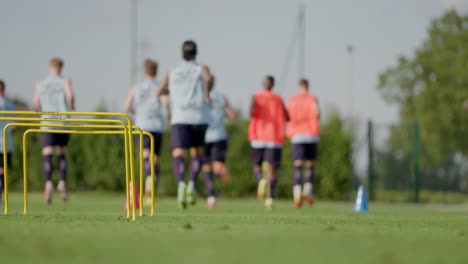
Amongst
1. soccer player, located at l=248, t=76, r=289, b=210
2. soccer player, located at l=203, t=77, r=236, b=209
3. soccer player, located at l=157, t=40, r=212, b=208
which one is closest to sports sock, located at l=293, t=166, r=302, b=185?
soccer player, located at l=248, t=76, r=289, b=210

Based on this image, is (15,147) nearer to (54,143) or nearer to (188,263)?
(54,143)

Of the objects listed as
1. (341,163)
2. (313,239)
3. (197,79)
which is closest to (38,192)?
(341,163)

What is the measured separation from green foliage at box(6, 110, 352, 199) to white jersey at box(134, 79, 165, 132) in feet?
34.6

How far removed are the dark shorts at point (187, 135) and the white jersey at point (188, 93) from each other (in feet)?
0.27

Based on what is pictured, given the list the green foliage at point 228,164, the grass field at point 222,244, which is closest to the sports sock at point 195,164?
the grass field at point 222,244

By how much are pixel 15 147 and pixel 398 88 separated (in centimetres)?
3480

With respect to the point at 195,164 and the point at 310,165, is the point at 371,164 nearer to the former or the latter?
the point at 310,165

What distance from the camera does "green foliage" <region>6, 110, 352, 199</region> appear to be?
27.0m

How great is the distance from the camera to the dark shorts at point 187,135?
13625mm

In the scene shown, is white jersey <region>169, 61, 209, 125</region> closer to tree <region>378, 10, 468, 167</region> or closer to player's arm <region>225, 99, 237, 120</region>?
player's arm <region>225, 99, 237, 120</region>

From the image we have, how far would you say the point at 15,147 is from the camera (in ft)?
90.2

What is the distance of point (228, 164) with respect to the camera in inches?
1073

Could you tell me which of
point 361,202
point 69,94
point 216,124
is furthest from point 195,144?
point 216,124

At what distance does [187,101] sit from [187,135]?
18.4 inches
